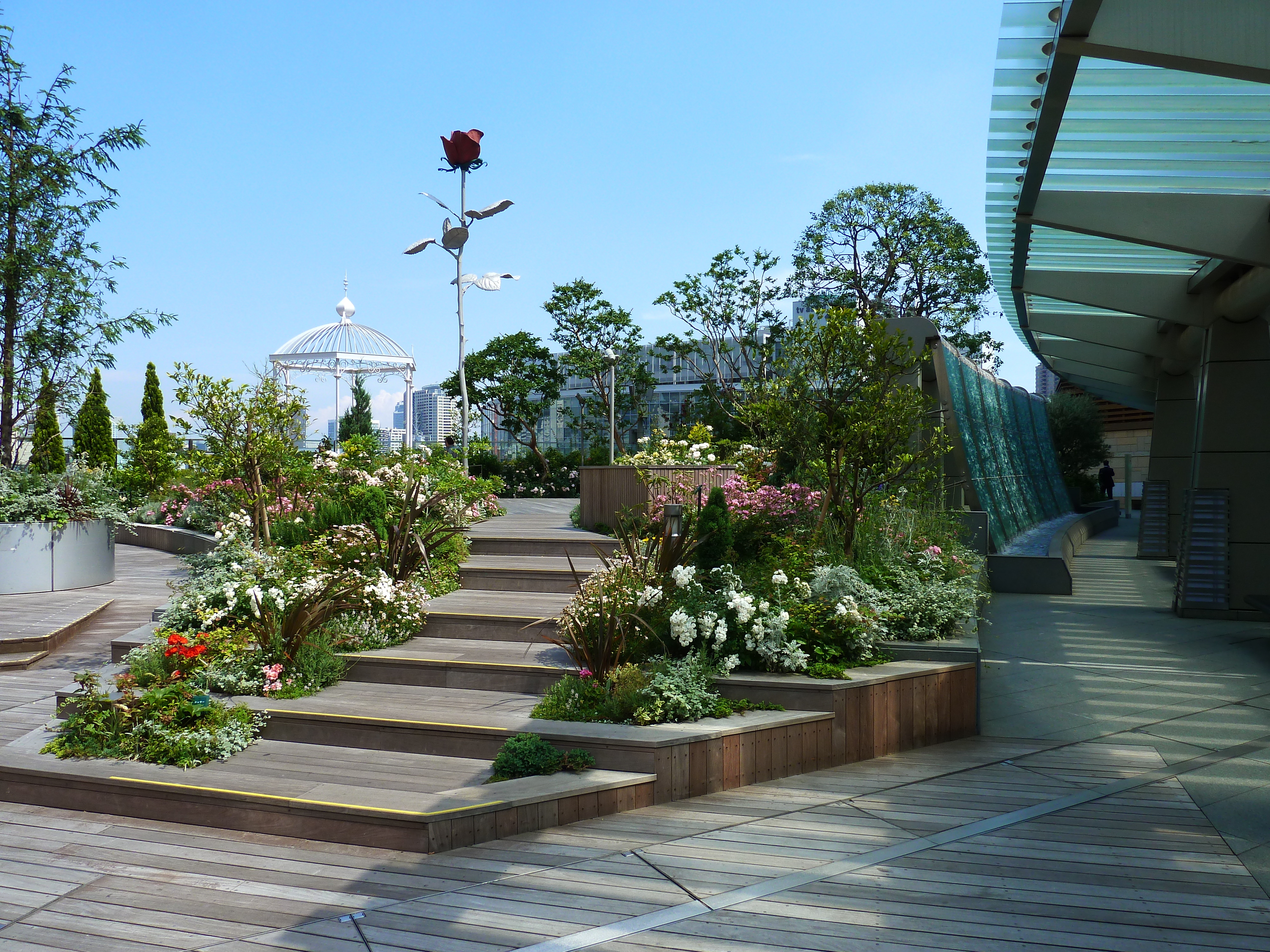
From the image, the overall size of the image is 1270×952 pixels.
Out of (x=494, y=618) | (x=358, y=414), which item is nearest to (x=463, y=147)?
(x=494, y=618)

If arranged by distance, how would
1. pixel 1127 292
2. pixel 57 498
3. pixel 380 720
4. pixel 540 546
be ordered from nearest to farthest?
pixel 380 720 → pixel 540 546 → pixel 57 498 → pixel 1127 292

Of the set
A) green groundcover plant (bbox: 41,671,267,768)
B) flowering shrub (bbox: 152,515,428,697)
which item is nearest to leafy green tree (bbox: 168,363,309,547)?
flowering shrub (bbox: 152,515,428,697)

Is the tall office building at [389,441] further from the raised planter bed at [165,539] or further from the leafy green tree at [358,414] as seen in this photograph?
the leafy green tree at [358,414]

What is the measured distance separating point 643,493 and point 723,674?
4.52 m

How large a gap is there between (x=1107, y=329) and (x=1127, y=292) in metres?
3.98

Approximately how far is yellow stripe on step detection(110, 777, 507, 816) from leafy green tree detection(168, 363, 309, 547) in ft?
11.0

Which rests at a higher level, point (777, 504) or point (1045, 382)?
point (1045, 382)

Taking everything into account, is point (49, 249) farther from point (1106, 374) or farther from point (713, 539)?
point (1106, 374)

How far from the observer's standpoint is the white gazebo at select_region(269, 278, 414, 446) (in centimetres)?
2044

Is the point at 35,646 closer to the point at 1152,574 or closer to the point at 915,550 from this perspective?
the point at 915,550

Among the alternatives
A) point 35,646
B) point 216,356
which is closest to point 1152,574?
point 216,356

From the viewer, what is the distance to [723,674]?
16.0 feet

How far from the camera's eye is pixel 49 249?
827cm

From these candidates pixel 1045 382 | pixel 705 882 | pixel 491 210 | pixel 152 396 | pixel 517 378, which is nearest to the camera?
pixel 705 882
